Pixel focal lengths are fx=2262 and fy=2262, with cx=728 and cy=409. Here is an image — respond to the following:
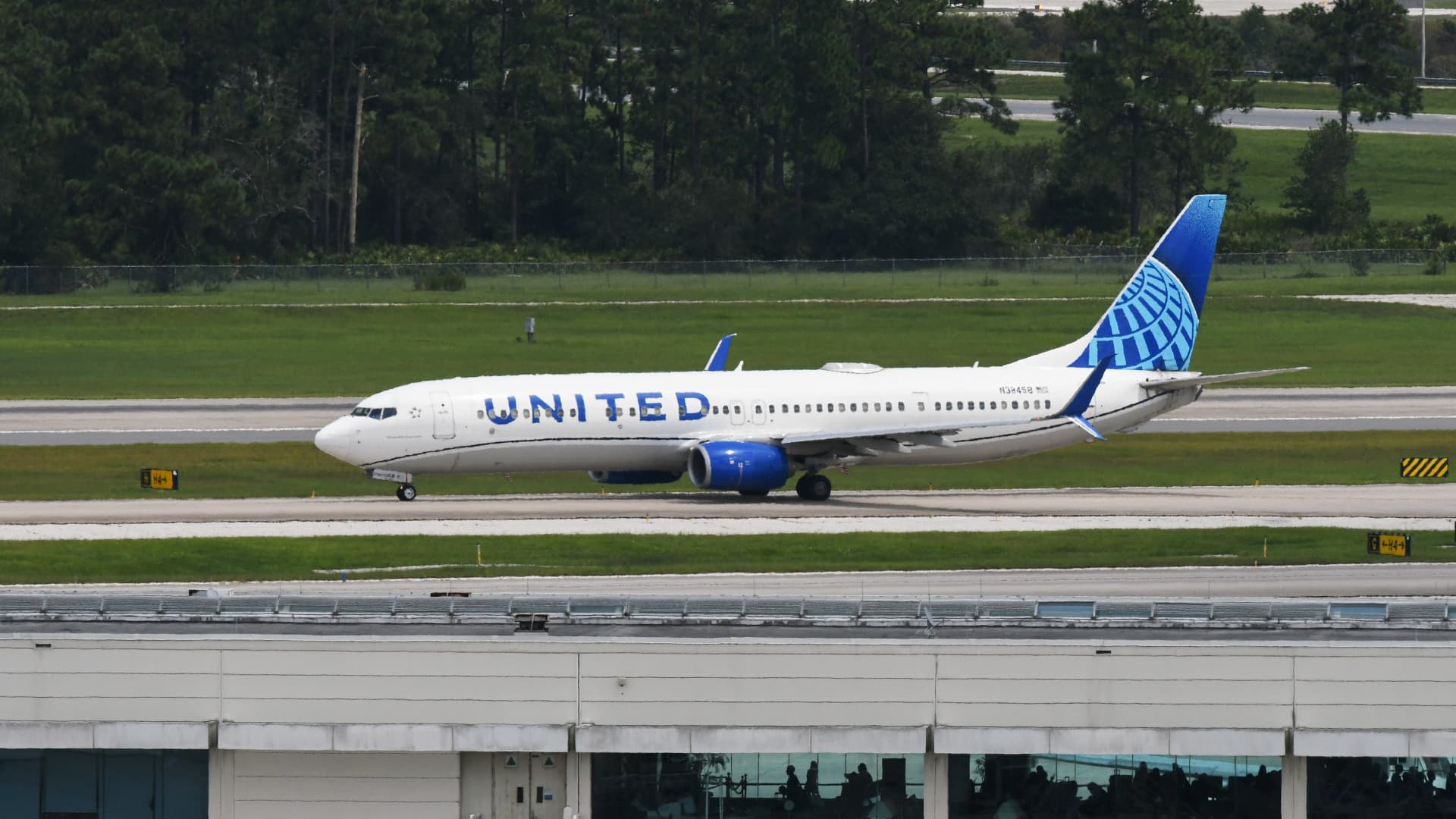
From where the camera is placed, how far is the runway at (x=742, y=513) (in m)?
60.7

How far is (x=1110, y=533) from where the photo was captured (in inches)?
2357

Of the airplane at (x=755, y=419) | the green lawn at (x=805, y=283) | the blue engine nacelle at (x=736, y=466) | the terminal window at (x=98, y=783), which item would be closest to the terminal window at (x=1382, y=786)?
the terminal window at (x=98, y=783)

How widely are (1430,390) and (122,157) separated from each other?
88.4 meters

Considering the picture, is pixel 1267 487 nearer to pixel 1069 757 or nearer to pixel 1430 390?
pixel 1430 390

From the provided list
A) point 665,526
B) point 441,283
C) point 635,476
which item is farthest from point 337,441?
point 441,283

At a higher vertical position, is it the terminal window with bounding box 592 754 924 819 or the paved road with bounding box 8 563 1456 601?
the terminal window with bounding box 592 754 924 819

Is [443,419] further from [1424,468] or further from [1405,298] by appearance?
[1405,298]

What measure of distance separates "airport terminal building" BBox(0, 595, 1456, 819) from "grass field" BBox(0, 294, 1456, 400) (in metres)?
74.3

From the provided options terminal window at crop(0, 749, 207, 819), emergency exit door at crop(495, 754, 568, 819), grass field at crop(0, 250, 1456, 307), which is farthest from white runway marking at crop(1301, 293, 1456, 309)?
terminal window at crop(0, 749, 207, 819)

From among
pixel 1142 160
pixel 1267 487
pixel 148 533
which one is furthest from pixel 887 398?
pixel 1142 160

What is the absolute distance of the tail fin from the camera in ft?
249

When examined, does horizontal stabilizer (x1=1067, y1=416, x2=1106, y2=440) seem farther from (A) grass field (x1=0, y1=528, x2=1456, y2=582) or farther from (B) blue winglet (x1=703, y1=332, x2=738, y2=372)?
(B) blue winglet (x1=703, y1=332, x2=738, y2=372)

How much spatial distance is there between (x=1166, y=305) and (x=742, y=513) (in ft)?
65.8

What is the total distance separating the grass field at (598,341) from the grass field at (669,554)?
47.2 metres
